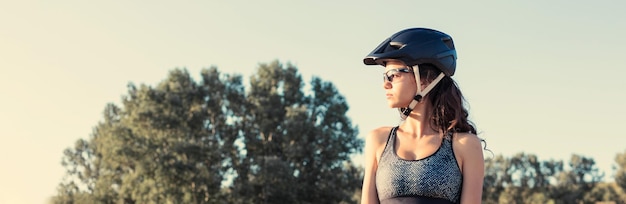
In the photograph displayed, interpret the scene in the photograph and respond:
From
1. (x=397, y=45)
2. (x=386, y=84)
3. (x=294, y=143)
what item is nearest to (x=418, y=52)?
(x=397, y=45)

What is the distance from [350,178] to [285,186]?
5.26 metres

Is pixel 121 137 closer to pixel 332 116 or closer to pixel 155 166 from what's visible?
pixel 155 166

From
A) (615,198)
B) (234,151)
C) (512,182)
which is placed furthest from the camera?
(512,182)

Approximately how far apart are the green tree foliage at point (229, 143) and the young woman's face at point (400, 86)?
143 ft

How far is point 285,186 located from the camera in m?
48.3

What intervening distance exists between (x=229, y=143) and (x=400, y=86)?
1963 inches

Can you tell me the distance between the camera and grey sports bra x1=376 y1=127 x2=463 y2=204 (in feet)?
13.2

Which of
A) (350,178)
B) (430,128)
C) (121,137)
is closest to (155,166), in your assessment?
(121,137)

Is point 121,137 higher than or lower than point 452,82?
higher

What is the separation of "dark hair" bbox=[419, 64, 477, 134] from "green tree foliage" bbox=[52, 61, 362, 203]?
43.6 meters

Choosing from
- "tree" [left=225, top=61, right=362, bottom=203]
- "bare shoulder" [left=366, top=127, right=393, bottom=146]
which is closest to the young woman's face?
"bare shoulder" [left=366, top=127, right=393, bottom=146]

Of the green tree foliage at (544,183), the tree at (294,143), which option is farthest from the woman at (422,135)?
the green tree foliage at (544,183)

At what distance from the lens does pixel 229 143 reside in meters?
53.5

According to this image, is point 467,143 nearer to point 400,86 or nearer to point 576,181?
point 400,86
